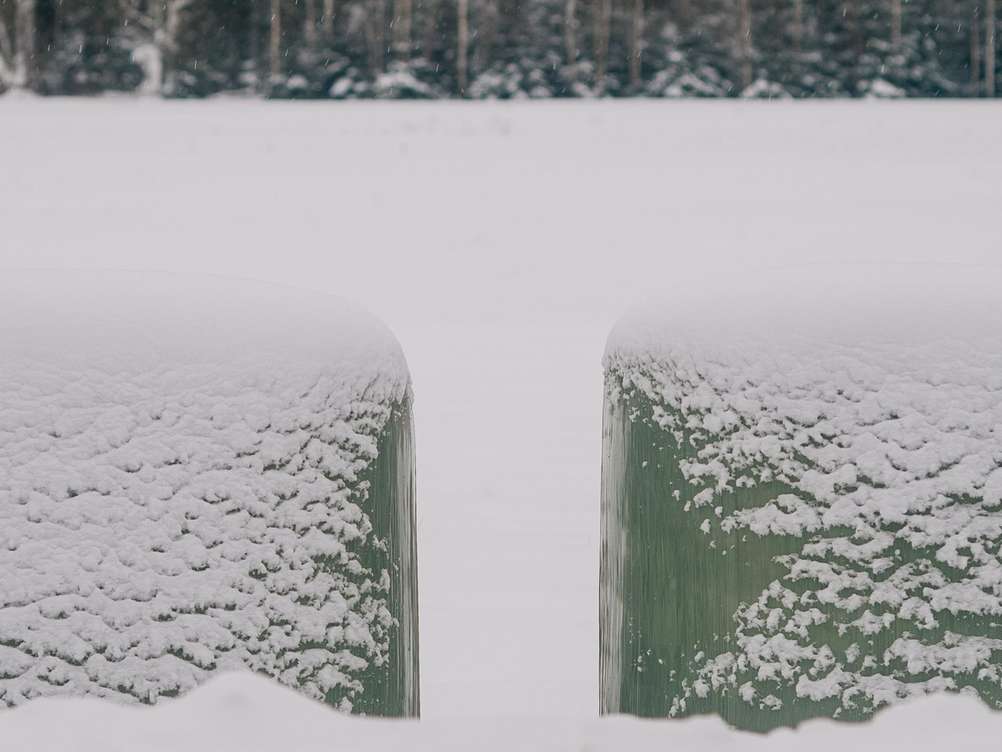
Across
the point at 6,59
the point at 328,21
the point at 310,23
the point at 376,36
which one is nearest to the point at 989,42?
the point at 376,36

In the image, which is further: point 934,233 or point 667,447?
point 934,233

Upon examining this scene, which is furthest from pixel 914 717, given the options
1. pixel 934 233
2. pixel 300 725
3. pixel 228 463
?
pixel 934 233

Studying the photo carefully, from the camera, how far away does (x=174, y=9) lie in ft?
25.6

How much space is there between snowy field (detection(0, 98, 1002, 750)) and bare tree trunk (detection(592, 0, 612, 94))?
1.48 ft

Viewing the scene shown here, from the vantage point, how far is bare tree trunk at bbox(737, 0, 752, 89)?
773cm

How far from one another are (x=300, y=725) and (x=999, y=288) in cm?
89

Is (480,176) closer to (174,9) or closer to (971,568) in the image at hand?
(174,9)

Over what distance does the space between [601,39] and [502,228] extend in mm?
3046

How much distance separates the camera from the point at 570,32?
7836mm

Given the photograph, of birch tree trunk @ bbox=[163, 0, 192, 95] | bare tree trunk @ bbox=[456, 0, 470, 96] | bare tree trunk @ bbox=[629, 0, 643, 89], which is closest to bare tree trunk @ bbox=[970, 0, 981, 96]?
bare tree trunk @ bbox=[629, 0, 643, 89]

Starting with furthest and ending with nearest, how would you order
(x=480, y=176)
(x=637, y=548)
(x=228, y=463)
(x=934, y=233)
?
(x=480, y=176) < (x=934, y=233) < (x=637, y=548) < (x=228, y=463)

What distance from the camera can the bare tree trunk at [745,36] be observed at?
25.3ft

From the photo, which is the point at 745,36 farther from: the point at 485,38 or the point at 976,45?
the point at 485,38

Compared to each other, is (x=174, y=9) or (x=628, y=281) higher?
(x=174, y=9)
